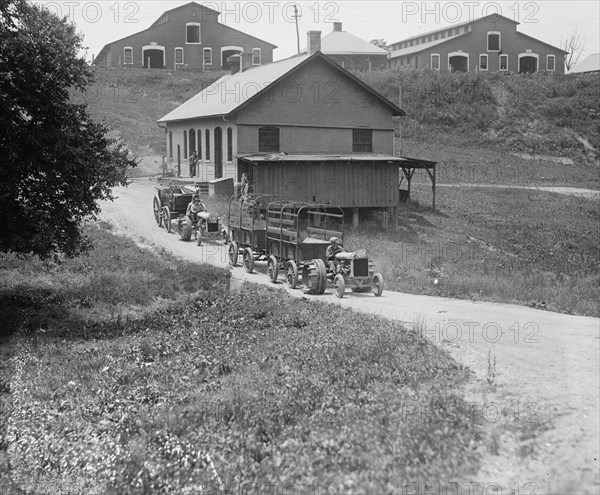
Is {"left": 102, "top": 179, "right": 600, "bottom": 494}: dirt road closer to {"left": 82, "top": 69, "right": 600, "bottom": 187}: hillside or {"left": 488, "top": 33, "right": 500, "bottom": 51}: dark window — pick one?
{"left": 82, "top": 69, "right": 600, "bottom": 187}: hillside

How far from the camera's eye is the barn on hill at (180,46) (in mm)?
72375

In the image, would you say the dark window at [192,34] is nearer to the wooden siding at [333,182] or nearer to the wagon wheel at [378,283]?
the wooden siding at [333,182]

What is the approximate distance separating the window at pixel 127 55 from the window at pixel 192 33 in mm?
5634

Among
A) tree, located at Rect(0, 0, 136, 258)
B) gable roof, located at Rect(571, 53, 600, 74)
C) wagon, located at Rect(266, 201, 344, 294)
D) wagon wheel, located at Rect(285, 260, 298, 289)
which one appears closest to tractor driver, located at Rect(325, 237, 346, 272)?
wagon, located at Rect(266, 201, 344, 294)

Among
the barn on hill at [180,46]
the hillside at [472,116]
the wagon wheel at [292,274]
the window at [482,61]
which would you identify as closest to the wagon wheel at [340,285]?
the wagon wheel at [292,274]

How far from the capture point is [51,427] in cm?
1092

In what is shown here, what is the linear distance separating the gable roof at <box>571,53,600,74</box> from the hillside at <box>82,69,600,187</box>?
36.0 feet

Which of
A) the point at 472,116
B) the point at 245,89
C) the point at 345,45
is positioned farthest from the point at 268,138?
the point at 345,45

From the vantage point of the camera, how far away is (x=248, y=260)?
75.4 ft

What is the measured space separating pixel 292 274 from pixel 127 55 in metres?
59.0

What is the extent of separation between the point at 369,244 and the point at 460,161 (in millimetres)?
29120

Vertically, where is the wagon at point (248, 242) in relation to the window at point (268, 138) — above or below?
below

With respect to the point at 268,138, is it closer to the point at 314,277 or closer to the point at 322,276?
the point at 314,277

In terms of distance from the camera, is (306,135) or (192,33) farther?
(192,33)
